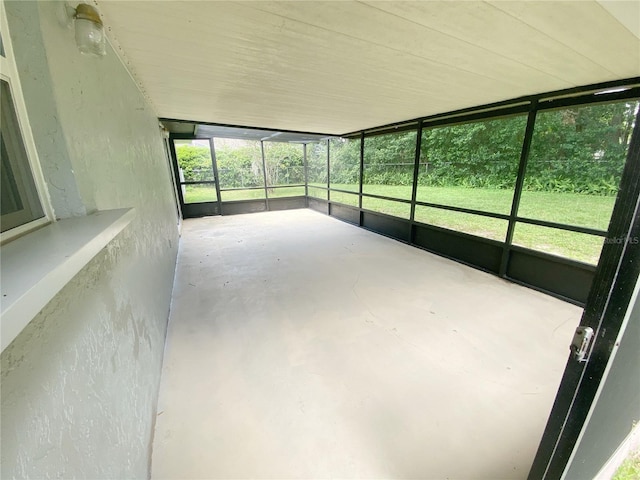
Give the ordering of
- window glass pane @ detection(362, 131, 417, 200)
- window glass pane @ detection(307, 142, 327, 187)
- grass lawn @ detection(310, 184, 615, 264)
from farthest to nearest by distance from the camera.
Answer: window glass pane @ detection(307, 142, 327, 187) < window glass pane @ detection(362, 131, 417, 200) < grass lawn @ detection(310, 184, 615, 264)

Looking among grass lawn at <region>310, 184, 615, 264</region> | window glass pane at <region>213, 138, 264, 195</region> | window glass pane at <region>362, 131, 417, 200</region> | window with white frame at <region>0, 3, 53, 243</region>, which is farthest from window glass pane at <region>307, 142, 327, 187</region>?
window with white frame at <region>0, 3, 53, 243</region>

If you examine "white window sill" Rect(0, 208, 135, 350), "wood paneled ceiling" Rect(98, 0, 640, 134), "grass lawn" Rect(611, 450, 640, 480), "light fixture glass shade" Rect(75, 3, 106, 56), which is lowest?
"grass lawn" Rect(611, 450, 640, 480)

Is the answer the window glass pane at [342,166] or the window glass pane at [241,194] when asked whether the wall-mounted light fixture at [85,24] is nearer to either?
the window glass pane at [342,166]

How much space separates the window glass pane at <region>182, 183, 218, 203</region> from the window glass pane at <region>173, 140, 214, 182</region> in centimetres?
20

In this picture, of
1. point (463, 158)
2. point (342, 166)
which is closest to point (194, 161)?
point (342, 166)

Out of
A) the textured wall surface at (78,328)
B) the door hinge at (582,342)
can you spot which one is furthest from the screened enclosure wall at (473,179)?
the textured wall surface at (78,328)

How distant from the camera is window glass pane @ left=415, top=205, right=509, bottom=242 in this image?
4.15 meters

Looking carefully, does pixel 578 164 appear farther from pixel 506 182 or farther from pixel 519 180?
pixel 519 180

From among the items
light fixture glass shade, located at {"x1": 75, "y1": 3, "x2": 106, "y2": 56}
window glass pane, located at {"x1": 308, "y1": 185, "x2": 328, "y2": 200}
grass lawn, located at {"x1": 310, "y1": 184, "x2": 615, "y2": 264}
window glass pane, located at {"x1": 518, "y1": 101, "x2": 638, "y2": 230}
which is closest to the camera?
light fixture glass shade, located at {"x1": 75, "y1": 3, "x2": 106, "y2": 56}

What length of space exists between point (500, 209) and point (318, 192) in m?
5.01

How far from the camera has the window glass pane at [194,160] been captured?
7133mm

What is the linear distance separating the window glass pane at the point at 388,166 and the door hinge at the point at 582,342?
5.21 m

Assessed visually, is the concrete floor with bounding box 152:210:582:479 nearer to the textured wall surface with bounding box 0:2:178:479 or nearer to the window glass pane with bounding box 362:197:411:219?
the textured wall surface with bounding box 0:2:178:479

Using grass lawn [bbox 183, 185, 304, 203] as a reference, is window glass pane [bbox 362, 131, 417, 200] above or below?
above
